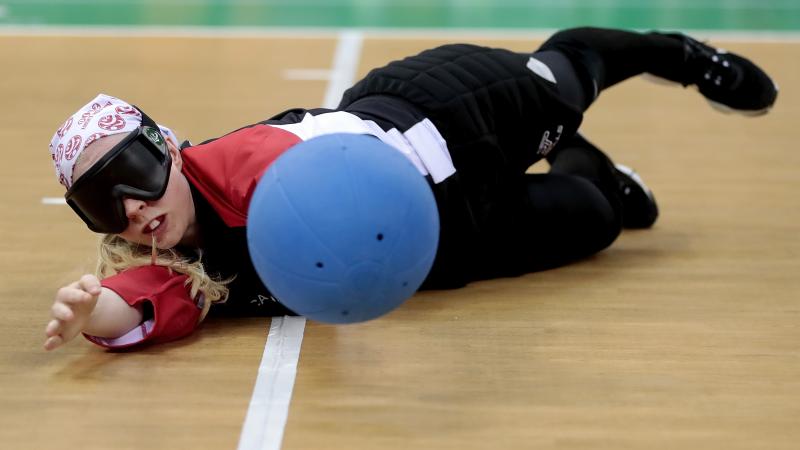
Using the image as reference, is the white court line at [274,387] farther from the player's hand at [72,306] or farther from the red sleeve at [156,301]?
the player's hand at [72,306]

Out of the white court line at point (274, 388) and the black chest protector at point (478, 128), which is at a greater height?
the black chest protector at point (478, 128)

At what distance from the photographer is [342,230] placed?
1.83m

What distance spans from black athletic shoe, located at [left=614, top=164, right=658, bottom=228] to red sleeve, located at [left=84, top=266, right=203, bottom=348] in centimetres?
121

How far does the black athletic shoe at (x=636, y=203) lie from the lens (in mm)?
2875

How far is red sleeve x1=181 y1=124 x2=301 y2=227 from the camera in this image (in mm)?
2225

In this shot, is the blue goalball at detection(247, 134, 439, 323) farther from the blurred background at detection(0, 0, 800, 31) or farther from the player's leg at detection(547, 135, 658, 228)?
the blurred background at detection(0, 0, 800, 31)

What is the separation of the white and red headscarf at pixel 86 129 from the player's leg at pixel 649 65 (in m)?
1.08

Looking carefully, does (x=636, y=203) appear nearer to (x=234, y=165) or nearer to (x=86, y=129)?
(x=234, y=165)

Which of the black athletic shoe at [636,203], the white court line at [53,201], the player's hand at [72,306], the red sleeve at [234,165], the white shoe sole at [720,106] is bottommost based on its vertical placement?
the white court line at [53,201]

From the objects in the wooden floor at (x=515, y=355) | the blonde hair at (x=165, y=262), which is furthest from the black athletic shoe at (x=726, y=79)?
the blonde hair at (x=165, y=262)

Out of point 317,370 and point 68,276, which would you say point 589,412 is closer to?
point 317,370

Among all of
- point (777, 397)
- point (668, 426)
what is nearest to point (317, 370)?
point (668, 426)

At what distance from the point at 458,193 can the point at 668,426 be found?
30.0 inches

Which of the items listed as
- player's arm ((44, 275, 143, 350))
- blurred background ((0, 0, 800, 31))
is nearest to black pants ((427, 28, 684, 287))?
player's arm ((44, 275, 143, 350))
